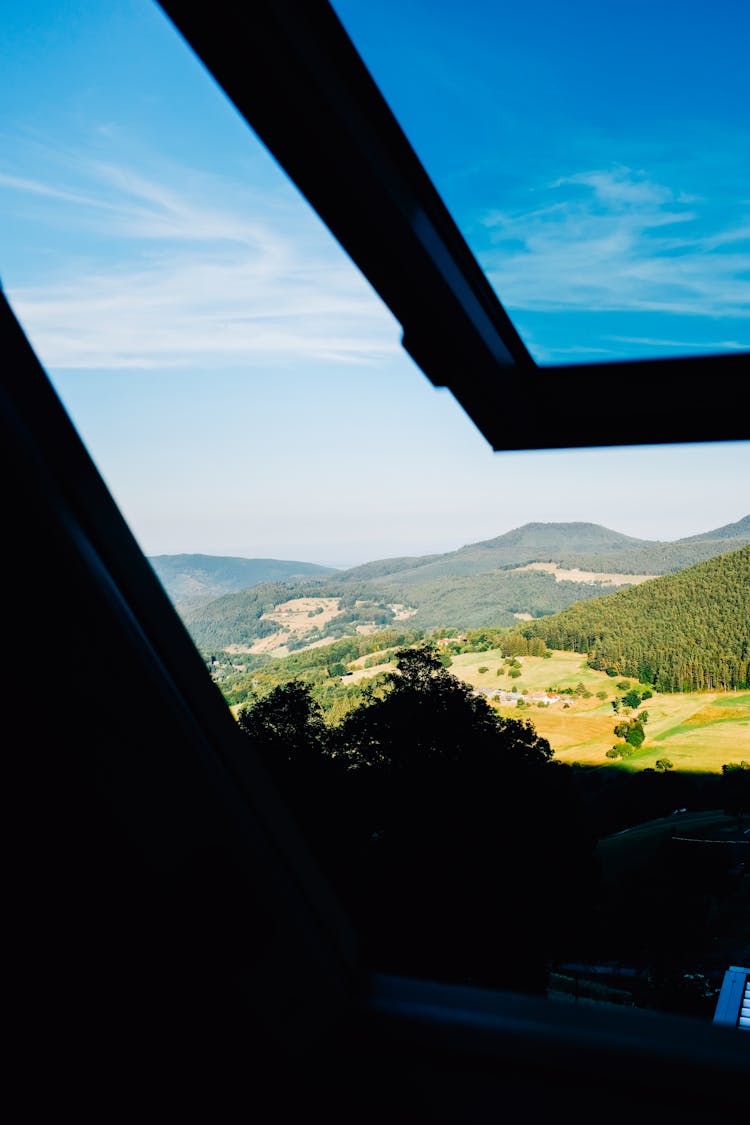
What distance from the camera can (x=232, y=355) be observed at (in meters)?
2.87

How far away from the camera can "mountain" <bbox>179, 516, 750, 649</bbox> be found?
131 inches

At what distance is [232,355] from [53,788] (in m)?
2.31

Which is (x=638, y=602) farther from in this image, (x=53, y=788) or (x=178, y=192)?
(x=53, y=788)

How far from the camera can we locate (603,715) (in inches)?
126

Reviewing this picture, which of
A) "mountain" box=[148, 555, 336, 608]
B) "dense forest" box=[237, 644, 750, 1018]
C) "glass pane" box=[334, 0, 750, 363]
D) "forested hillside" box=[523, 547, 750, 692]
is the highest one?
"glass pane" box=[334, 0, 750, 363]

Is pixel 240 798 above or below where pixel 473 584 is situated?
below

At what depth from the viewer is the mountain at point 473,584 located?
3332 millimetres

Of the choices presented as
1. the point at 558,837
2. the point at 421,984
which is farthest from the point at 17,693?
the point at 558,837

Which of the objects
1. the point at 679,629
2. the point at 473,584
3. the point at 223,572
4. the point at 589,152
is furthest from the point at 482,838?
the point at 589,152

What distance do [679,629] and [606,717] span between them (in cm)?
54

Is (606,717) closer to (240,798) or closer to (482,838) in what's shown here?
(482,838)

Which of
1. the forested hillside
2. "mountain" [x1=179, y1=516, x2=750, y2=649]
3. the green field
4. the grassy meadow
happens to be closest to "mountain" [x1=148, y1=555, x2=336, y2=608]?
"mountain" [x1=179, y1=516, x2=750, y2=649]

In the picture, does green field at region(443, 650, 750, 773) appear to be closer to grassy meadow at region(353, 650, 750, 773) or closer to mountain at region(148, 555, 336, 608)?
grassy meadow at region(353, 650, 750, 773)

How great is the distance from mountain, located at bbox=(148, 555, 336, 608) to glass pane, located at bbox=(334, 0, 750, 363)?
7.35 feet
